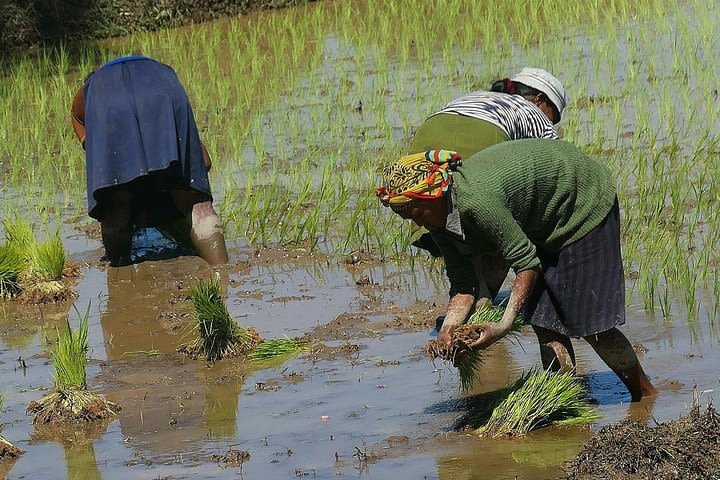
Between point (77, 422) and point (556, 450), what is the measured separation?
1.66 metres

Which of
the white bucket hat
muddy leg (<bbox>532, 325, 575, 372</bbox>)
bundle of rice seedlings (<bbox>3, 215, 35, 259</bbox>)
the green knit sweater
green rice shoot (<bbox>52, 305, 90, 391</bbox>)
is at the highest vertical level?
the white bucket hat

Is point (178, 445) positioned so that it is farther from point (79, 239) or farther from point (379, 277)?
point (79, 239)

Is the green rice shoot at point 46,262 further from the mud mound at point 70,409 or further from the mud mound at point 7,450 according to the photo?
the mud mound at point 7,450

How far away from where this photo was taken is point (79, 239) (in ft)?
22.8

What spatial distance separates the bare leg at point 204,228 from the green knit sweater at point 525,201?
8.20 feet

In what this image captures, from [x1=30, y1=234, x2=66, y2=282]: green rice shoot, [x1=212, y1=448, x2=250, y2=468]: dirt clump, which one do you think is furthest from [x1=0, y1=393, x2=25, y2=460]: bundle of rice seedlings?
[x1=30, y1=234, x2=66, y2=282]: green rice shoot

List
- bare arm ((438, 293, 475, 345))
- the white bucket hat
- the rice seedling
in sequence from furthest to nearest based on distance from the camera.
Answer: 1. the rice seedling
2. the white bucket hat
3. bare arm ((438, 293, 475, 345))

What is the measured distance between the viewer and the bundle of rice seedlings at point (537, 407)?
377 centimetres

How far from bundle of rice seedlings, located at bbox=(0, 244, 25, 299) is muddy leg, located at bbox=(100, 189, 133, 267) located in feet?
1.74

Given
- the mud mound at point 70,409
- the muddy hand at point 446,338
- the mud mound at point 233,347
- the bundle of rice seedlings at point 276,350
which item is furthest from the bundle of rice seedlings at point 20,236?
the muddy hand at point 446,338

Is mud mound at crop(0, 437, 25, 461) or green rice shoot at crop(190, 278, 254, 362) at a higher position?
green rice shoot at crop(190, 278, 254, 362)

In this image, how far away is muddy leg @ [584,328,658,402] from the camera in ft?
13.0

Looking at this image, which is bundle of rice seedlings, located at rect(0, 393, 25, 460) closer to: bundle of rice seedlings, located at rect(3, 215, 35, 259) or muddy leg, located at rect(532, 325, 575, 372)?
muddy leg, located at rect(532, 325, 575, 372)

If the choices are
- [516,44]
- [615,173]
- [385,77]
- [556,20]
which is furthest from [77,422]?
[556,20]
